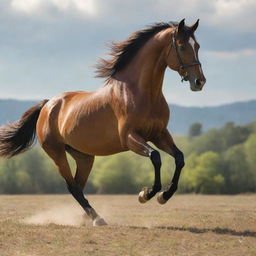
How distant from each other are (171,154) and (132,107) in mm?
1034

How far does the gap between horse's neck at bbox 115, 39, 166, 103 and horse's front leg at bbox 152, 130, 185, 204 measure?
695mm

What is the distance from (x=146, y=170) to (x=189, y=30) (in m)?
28.3

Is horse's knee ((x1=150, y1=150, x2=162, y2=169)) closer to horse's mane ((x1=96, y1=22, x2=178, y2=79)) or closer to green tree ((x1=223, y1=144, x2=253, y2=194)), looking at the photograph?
horse's mane ((x1=96, y1=22, x2=178, y2=79))

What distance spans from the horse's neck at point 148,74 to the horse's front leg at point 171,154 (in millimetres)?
695

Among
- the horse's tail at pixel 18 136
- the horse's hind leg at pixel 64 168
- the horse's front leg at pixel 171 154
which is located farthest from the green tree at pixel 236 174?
the horse's front leg at pixel 171 154

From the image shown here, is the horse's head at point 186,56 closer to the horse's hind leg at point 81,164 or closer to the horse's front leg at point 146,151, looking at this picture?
the horse's front leg at point 146,151

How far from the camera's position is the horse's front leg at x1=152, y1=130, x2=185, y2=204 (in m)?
9.68

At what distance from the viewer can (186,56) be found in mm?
9445

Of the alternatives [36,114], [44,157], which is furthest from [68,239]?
[44,157]

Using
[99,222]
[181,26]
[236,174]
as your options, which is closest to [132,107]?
[181,26]

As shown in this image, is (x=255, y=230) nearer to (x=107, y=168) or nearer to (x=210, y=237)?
(x=210, y=237)

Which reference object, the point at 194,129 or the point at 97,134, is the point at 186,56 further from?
the point at 194,129

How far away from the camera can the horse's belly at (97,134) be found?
33.5 feet

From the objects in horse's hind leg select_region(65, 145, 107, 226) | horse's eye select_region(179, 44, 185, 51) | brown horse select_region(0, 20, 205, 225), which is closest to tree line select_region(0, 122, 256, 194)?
horse's hind leg select_region(65, 145, 107, 226)
